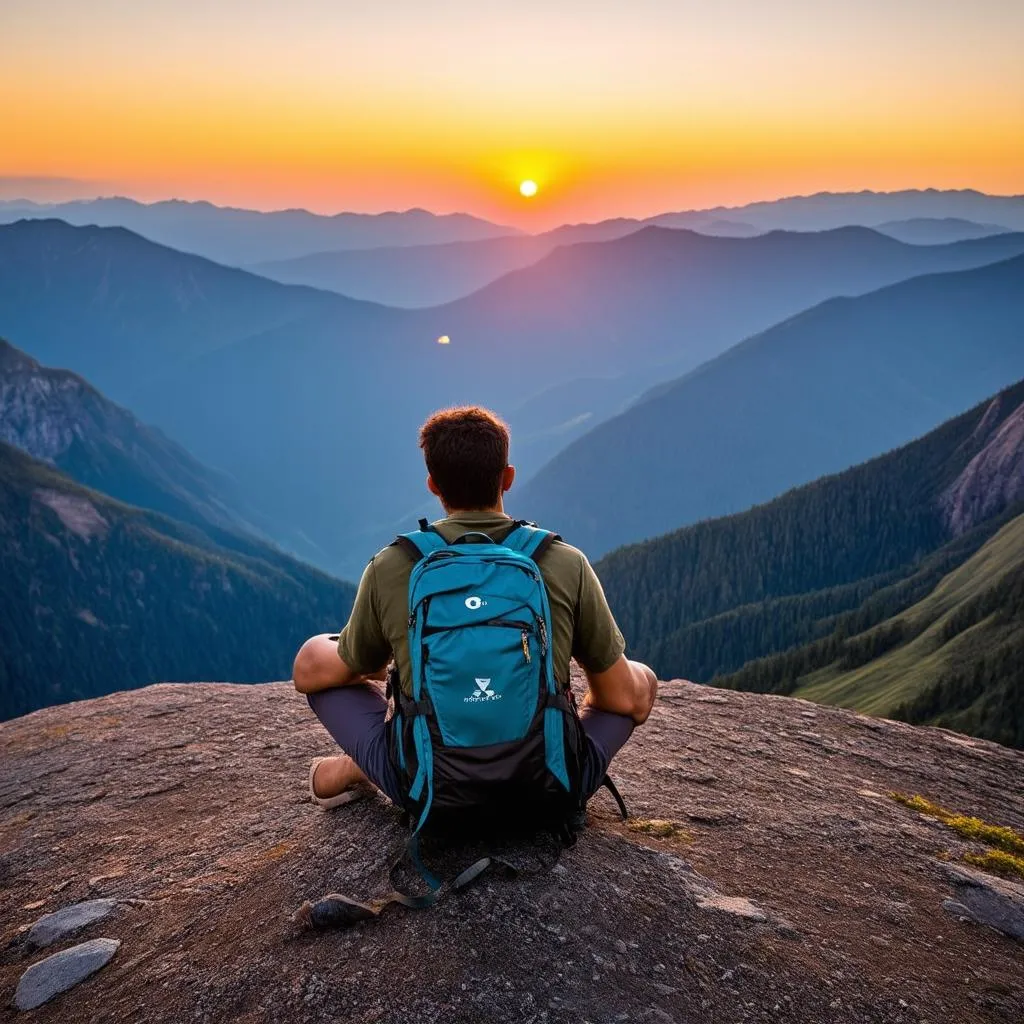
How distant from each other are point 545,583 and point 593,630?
71 centimetres

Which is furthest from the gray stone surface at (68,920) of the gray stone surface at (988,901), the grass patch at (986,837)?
the grass patch at (986,837)

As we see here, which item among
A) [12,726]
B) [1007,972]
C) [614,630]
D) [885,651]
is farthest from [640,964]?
[885,651]

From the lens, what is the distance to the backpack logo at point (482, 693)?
228 inches

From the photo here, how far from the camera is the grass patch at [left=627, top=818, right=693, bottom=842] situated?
28.1 ft

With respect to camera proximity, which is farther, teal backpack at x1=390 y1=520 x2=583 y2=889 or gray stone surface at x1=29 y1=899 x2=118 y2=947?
gray stone surface at x1=29 y1=899 x2=118 y2=947

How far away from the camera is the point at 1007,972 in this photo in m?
6.84

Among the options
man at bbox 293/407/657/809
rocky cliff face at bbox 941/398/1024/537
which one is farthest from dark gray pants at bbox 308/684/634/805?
rocky cliff face at bbox 941/398/1024/537

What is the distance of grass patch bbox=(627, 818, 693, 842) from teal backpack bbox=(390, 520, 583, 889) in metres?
2.71

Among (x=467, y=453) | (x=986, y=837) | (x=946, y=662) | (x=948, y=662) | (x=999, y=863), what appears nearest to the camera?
(x=467, y=453)

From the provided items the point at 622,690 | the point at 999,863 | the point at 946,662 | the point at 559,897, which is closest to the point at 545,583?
the point at 622,690

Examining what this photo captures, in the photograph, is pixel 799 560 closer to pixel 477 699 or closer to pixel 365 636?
pixel 365 636

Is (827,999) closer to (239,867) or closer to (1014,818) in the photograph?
(239,867)

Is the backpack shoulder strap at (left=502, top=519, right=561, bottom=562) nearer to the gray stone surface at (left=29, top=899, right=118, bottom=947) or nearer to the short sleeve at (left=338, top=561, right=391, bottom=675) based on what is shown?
the short sleeve at (left=338, top=561, right=391, bottom=675)

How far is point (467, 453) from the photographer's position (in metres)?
6.23
